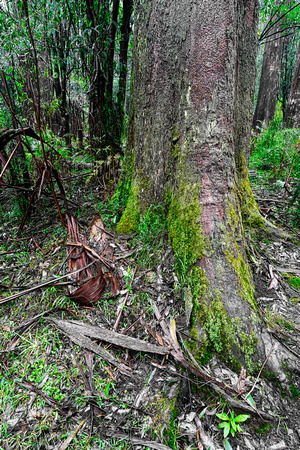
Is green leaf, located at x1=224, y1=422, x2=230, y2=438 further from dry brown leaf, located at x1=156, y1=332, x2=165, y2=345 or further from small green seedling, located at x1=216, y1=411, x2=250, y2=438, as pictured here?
dry brown leaf, located at x1=156, y1=332, x2=165, y2=345

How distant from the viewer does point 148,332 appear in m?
1.88

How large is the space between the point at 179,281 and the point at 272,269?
110 cm

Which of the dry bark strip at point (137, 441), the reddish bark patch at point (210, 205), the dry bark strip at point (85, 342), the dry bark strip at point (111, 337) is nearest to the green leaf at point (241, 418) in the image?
the dry bark strip at point (137, 441)

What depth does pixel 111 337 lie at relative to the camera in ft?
5.98

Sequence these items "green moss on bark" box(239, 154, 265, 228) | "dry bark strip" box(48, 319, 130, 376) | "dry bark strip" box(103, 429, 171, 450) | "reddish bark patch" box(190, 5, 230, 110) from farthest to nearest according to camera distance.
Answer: "green moss on bark" box(239, 154, 265, 228), "reddish bark patch" box(190, 5, 230, 110), "dry bark strip" box(48, 319, 130, 376), "dry bark strip" box(103, 429, 171, 450)

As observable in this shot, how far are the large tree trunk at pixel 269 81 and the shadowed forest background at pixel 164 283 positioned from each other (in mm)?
8705

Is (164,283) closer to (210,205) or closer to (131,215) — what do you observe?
(210,205)

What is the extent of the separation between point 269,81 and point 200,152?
428 inches

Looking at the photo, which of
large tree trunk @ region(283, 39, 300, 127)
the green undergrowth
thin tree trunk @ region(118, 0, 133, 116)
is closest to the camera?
the green undergrowth

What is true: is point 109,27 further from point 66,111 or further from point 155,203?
point 155,203

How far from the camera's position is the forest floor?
4.68 feet

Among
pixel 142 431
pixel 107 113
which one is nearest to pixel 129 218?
pixel 142 431

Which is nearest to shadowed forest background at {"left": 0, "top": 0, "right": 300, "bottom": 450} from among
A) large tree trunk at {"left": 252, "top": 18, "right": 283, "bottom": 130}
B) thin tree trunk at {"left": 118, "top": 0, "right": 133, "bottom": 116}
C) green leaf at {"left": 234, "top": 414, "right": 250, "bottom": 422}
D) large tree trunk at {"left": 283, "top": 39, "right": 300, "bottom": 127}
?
green leaf at {"left": 234, "top": 414, "right": 250, "bottom": 422}

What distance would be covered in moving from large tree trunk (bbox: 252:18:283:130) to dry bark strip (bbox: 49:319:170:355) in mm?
10772
